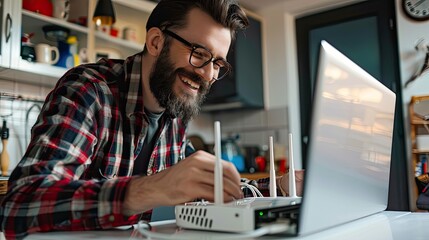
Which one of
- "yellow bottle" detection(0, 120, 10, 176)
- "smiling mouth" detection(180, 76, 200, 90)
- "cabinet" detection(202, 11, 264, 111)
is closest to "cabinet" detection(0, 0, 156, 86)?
"yellow bottle" detection(0, 120, 10, 176)

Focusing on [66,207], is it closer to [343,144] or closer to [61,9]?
[343,144]

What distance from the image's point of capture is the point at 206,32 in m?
1.12

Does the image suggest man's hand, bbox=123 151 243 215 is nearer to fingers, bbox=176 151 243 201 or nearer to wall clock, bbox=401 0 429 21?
fingers, bbox=176 151 243 201

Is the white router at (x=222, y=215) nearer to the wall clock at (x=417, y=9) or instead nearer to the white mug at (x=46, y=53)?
the white mug at (x=46, y=53)

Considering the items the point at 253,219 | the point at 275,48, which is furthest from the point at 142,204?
the point at 275,48

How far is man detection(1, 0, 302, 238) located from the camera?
674mm

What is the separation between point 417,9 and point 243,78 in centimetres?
124

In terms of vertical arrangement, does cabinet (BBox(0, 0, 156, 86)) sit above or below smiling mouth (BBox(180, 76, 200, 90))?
above

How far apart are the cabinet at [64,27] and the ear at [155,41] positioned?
1229 millimetres

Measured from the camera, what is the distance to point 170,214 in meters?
0.89

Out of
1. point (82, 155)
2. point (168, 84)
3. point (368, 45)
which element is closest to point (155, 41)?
point (168, 84)

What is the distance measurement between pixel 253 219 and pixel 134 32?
8.21 ft

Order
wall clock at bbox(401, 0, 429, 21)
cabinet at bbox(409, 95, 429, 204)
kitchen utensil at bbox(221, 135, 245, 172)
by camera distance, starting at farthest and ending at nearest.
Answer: kitchen utensil at bbox(221, 135, 245, 172), wall clock at bbox(401, 0, 429, 21), cabinet at bbox(409, 95, 429, 204)

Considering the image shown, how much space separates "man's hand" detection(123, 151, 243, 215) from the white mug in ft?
6.08
